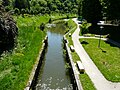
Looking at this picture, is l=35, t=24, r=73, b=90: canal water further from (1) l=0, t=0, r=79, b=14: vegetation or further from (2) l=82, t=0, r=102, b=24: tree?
(1) l=0, t=0, r=79, b=14: vegetation

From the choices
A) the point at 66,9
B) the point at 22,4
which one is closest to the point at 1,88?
the point at 22,4

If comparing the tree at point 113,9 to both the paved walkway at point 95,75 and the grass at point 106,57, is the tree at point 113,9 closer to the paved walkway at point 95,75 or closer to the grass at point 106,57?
the grass at point 106,57

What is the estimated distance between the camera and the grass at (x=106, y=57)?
24875 mm

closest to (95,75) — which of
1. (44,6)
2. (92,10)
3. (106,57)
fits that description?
(106,57)

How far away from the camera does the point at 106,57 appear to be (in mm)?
31453

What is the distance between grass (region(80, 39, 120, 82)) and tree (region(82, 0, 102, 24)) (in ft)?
55.9

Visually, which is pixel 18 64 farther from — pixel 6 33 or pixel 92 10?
pixel 92 10

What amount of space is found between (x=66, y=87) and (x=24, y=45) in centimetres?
1227

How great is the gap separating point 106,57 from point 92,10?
28944 mm

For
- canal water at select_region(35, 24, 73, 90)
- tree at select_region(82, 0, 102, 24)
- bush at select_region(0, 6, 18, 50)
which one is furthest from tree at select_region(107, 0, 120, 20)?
bush at select_region(0, 6, 18, 50)

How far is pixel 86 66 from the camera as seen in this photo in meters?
27.9

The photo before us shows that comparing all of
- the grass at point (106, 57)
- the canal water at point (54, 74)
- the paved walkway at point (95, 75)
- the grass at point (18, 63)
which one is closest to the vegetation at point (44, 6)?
the grass at point (106, 57)

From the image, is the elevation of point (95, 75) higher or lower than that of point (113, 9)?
lower

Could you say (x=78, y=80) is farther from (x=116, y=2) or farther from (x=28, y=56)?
(x=116, y=2)
